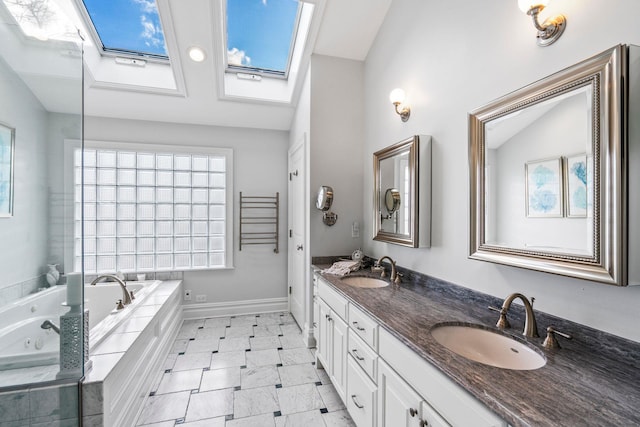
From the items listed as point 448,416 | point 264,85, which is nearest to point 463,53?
point 448,416

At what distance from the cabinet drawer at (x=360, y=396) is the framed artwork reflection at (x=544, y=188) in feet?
3.70

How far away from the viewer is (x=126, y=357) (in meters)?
1.83

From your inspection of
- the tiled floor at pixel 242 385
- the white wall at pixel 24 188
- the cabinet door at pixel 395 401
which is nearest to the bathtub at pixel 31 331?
the white wall at pixel 24 188

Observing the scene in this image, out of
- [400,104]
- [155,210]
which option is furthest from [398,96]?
[155,210]

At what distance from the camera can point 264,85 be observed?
3416 millimetres

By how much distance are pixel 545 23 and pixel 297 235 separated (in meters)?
2.73

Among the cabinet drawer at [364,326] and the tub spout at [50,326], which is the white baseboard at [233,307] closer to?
the tub spout at [50,326]

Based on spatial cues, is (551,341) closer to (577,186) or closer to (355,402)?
(577,186)

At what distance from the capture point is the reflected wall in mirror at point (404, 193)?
6.49 feet

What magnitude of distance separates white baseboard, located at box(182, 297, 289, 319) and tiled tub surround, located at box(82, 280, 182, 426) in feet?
1.97

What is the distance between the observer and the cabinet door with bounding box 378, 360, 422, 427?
1.13m

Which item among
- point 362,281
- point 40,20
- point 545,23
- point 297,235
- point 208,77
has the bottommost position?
point 362,281

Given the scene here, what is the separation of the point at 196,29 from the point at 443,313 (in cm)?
284

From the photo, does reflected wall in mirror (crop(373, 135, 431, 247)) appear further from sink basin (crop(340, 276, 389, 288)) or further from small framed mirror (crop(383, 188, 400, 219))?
sink basin (crop(340, 276, 389, 288))
